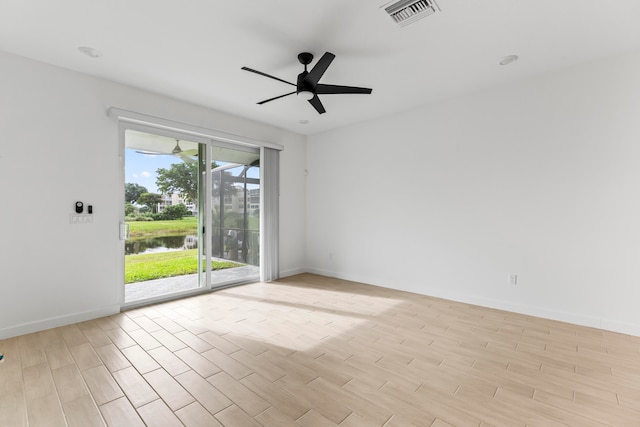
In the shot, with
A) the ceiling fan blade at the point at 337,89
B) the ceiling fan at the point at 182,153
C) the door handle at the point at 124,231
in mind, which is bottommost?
the door handle at the point at 124,231

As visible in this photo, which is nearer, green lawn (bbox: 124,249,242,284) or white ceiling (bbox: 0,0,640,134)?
white ceiling (bbox: 0,0,640,134)

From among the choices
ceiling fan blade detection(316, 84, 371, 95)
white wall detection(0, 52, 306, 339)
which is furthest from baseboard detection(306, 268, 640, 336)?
white wall detection(0, 52, 306, 339)

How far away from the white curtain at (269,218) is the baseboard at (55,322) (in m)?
2.28

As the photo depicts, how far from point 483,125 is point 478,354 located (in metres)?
2.86

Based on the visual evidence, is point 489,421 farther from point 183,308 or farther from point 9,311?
point 9,311

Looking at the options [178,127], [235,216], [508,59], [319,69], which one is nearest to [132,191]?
[178,127]

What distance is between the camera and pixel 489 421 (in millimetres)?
1756

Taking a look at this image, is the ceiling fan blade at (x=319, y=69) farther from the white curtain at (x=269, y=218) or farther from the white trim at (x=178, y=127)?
the white curtain at (x=269, y=218)

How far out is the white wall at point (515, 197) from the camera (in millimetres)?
3059

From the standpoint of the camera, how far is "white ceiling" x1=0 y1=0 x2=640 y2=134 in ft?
7.62

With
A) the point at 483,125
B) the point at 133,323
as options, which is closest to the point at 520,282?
the point at 483,125

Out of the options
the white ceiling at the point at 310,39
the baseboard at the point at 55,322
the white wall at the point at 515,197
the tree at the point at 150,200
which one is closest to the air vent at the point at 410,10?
the white ceiling at the point at 310,39

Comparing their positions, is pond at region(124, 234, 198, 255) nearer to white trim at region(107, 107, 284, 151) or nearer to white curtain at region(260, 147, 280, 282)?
white curtain at region(260, 147, 280, 282)

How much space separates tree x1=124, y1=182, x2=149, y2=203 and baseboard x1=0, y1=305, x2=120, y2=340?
4.43 feet
